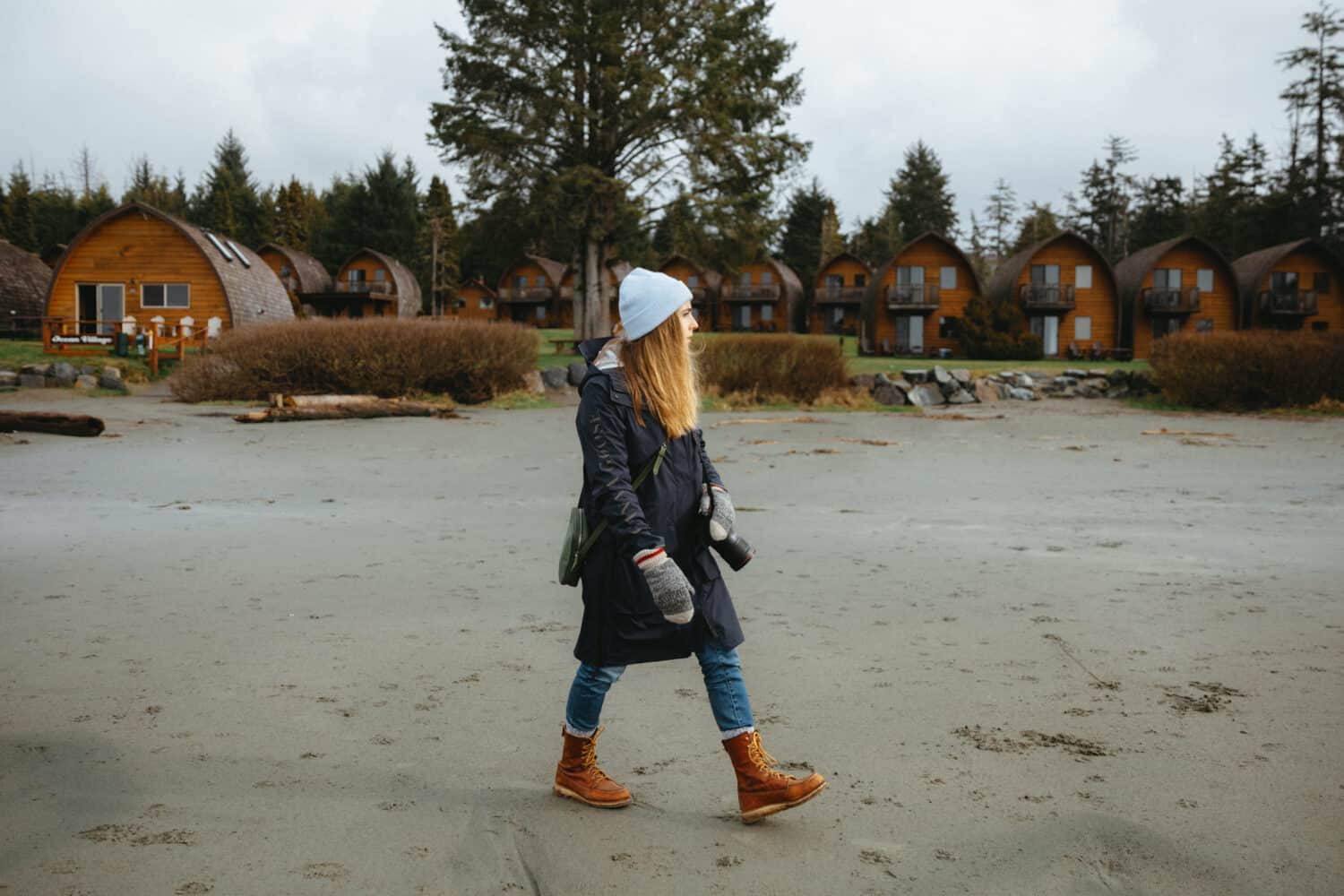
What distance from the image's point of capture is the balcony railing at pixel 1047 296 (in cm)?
5906

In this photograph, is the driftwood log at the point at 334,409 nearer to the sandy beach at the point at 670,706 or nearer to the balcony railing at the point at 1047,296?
the sandy beach at the point at 670,706

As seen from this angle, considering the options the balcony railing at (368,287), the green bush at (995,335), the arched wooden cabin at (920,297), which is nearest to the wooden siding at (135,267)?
the balcony railing at (368,287)

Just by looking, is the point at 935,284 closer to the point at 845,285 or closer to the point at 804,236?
the point at 845,285

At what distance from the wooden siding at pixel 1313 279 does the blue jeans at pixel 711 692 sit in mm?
66563

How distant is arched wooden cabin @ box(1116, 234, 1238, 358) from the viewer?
60375 millimetres

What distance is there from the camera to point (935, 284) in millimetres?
61750

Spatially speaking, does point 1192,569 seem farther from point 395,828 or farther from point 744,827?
point 395,828

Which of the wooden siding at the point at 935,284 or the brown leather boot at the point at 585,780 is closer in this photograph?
the brown leather boot at the point at 585,780

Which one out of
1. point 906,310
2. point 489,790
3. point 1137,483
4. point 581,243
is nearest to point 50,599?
point 489,790

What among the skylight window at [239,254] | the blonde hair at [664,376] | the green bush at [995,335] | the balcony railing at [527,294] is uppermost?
the balcony railing at [527,294]

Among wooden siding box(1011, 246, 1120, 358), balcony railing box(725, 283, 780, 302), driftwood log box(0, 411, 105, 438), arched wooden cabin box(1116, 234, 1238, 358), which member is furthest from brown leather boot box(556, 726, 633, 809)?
balcony railing box(725, 283, 780, 302)

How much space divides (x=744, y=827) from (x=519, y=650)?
Result: 7.74 ft

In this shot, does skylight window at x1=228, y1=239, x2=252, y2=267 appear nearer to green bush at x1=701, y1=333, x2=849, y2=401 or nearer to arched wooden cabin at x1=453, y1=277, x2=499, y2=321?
green bush at x1=701, y1=333, x2=849, y2=401

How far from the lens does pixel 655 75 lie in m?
37.0
